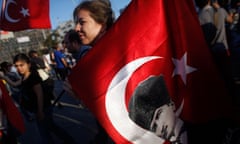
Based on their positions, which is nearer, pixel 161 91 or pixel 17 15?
pixel 161 91

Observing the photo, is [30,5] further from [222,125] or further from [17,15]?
[222,125]

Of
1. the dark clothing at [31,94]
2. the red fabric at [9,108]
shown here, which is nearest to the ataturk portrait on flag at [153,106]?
the red fabric at [9,108]

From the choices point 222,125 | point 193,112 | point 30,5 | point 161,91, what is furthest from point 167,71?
point 30,5

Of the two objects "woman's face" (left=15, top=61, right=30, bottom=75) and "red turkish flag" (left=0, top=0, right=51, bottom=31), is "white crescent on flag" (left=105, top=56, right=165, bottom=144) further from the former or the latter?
"red turkish flag" (left=0, top=0, right=51, bottom=31)

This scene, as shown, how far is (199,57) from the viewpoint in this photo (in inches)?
66.2

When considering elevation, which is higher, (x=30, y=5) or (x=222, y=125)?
(x=30, y=5)

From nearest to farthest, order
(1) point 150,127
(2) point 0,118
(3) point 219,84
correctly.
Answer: (1) point 150,127
(3) point 219,84
(2) point 0,118

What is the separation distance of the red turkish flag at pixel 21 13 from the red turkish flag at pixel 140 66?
2.57 m

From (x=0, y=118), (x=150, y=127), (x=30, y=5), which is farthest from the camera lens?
(x=30, y=5)

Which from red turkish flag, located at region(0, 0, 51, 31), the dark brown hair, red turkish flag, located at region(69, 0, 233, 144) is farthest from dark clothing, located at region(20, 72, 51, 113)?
red turkish flag, located at region(69, 0, 233, 144)

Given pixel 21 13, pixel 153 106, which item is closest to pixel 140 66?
pixel 153 106

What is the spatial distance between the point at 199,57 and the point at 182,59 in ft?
0.33

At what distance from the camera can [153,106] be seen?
1.58 m

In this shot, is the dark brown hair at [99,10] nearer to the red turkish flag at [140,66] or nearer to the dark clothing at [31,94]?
the red turkish flag at [140,66]
